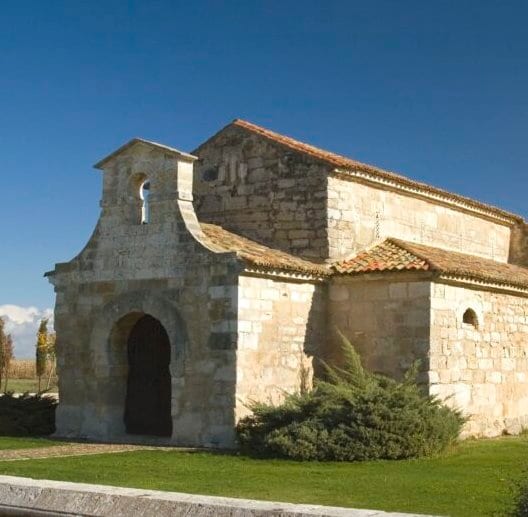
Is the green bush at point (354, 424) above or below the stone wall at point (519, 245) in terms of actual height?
below

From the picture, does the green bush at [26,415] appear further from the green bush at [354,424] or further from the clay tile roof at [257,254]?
the green bush at [354,424]

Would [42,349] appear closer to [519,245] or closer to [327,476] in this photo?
[519,245]

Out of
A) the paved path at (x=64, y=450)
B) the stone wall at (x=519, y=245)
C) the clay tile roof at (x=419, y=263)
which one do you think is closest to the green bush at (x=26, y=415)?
the paved path at (x=64, y=450)

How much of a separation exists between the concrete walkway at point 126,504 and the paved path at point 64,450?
7258 millimetres

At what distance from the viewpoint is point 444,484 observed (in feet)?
37.4

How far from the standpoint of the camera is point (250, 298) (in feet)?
52.7

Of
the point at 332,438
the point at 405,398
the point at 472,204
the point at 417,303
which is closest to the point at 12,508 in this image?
the point at 332,438

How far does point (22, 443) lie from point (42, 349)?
2096 cm

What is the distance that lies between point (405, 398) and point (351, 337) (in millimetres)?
2763

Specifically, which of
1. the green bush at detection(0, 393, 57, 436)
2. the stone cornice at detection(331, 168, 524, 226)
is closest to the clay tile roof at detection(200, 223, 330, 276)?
the stone cornice at detection(331, 168, 524, 226)

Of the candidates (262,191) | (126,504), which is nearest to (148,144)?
(262,191)

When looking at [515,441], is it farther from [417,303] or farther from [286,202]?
[286,202]

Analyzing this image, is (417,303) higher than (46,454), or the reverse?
(417,303)

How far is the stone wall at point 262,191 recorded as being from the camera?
18.3 metres
